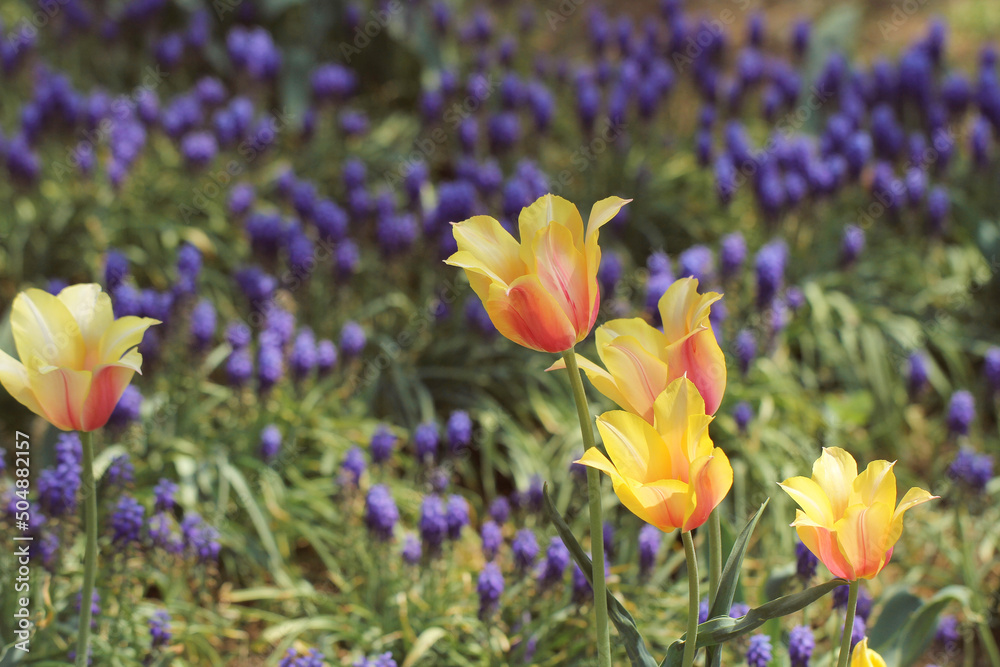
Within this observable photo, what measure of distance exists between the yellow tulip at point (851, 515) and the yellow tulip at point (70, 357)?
1085mm

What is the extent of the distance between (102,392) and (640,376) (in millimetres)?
895

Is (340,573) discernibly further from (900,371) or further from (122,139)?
(900,371)

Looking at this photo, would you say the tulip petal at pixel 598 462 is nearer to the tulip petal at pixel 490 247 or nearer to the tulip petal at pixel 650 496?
the tulip petal at pixel 650 496

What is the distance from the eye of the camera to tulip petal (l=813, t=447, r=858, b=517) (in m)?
1.40

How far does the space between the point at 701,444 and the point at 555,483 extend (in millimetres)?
1987

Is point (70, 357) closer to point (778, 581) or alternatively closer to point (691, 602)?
point (691, 602)

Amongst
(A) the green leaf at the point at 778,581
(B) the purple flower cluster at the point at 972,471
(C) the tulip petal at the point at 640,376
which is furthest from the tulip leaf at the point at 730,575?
(B) the purple flower cluster at the point at 972,471

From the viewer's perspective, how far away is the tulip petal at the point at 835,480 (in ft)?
4.58

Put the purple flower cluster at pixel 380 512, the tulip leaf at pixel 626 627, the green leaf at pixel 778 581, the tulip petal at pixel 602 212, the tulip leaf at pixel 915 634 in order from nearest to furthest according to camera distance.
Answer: the tulip petal at pixel 602 212 < the tulip leaf at pixel 626 627 < the green leaf at pixel 778 581 < the tulip leaf at pixel 915 634 < the purple flower cluster at pixel 380 512

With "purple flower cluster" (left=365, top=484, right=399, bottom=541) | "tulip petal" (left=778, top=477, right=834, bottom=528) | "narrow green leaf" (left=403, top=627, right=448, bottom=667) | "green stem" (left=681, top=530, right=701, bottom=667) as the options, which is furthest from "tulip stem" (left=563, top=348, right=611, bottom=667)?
"purple flower cluster" (left=365, top=484, right=399, bottom=541)

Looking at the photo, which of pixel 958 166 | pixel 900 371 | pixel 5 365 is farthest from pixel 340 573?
pixel 958 166

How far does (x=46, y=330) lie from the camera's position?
5.15 feet

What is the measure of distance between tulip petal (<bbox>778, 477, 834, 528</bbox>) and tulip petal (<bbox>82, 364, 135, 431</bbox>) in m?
Result: 1.07

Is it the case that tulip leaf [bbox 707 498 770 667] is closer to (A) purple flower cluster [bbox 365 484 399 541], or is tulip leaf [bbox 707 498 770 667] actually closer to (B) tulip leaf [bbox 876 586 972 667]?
(B) tulip leaf [bbox 876 586 972 667]
